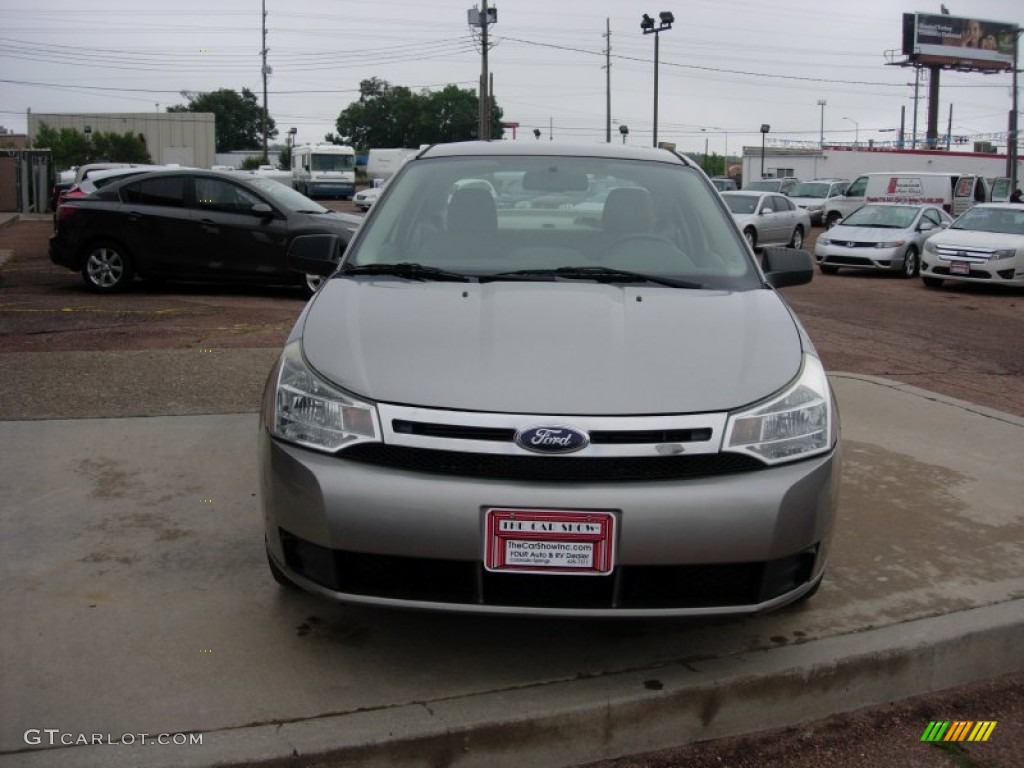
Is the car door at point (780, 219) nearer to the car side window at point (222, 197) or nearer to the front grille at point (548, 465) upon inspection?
the car side window at point (222, 197)

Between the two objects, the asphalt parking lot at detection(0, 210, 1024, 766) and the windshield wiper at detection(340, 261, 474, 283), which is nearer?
the asphalt parking lot at detection(0, 210, 1024, 766)

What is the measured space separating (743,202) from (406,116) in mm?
90059

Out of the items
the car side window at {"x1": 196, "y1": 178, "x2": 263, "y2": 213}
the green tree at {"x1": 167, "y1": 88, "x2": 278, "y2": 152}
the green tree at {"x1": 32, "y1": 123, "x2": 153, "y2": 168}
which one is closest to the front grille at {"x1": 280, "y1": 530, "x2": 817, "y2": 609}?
the car side window at {"x1": 196, "y1": 178, "x2": 263, "y2": 213}

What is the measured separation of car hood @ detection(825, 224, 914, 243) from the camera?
59.9ft

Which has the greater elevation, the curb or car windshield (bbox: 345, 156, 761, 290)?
car windshield (bbox: 345, 156, 761, 290)

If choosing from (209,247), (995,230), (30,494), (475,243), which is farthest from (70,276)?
(995,230)

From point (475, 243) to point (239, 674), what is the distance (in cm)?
188

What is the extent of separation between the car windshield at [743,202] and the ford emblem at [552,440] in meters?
20.3

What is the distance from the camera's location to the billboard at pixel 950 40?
245 ft

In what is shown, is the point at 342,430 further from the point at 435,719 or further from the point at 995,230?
the point at 995,230

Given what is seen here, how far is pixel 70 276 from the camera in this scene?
46.6 ft

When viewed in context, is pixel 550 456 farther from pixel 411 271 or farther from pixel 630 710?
pixel 411 271

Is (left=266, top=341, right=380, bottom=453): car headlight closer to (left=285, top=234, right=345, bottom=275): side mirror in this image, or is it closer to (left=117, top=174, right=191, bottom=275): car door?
(left=285, top=234, right=345, bottom=275): side mirror

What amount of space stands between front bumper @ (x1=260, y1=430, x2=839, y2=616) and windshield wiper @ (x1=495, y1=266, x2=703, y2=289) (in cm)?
104
